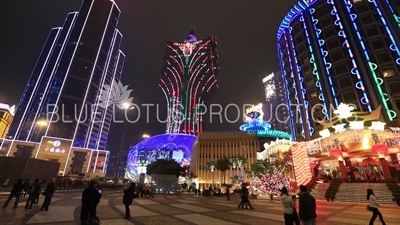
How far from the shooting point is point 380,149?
75.8 feet

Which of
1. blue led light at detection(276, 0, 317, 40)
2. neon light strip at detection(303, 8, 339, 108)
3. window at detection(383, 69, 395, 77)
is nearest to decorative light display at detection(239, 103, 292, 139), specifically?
blue led light at detection(276, 0, 317, 40)

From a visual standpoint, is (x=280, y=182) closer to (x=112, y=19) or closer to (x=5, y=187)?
(x=5, y=187)

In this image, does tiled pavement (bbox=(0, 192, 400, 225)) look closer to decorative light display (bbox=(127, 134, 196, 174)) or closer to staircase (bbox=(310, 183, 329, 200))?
staircase (bbox=(310, 183, 329, 200))

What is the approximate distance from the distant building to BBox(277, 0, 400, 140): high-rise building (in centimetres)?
2850

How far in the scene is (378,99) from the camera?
115 feet

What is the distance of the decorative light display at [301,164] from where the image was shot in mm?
25828

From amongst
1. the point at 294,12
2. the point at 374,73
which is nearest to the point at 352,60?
the point at 374,73

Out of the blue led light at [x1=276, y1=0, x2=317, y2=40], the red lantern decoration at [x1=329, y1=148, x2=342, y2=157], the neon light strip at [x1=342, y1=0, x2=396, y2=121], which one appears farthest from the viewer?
the blue led light at [x1=276, y1=0, x2=317, y2=40]

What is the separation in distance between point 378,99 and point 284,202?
41389 mm

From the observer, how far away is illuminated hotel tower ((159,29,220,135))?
117188 millimetres

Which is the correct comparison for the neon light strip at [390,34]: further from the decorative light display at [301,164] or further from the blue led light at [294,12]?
the decorative light display at [301,164]

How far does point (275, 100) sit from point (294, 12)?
87.4m

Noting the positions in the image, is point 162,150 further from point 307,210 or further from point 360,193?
point 307,210

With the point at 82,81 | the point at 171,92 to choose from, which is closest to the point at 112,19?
the point at 82,81
